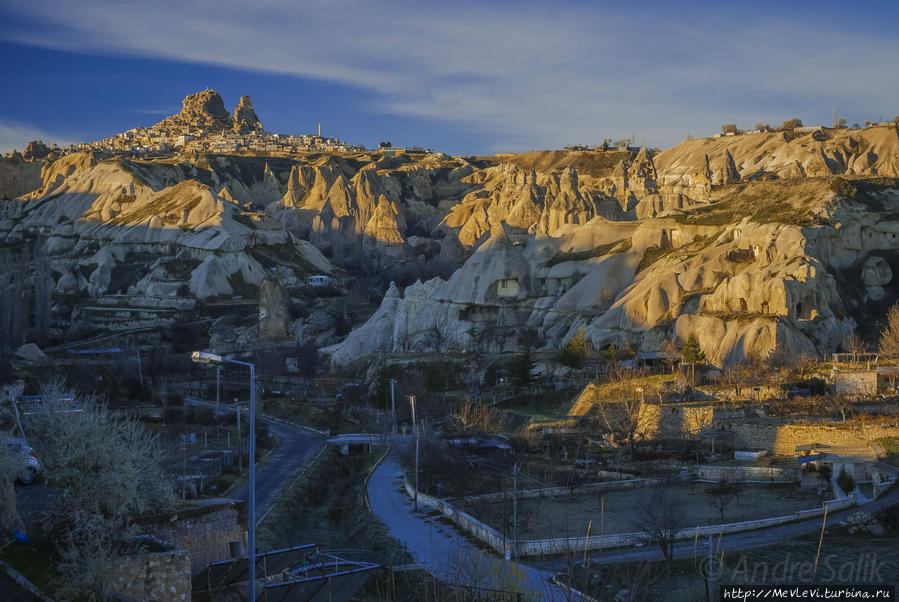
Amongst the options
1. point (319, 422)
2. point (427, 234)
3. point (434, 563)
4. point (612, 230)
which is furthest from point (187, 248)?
point (434, 563)

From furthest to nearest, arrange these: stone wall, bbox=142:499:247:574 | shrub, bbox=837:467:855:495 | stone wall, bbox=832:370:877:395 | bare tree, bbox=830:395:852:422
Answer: stone wall, bbox=832:370:877:395 → bare tree, bbox=830:395:852:422 → shrub, bbox=837:467:855:495 → stone wall, bbox=142:499:247:574

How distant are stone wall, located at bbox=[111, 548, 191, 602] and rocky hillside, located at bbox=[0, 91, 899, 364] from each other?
41394 mm

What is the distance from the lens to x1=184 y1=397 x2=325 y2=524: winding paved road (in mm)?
36094

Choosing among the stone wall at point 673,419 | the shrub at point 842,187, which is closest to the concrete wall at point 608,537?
the stone wall at point 673,419

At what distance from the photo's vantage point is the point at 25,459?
23922mm

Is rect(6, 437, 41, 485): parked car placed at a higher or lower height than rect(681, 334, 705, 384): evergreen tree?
lower

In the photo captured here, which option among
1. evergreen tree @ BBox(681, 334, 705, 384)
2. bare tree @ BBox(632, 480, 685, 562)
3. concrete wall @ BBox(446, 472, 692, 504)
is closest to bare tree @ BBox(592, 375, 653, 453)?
evergreen tree @ BBox(681, 334, 705, 384)

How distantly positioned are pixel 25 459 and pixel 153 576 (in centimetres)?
736

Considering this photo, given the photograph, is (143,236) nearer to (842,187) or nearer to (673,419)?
(842,187)

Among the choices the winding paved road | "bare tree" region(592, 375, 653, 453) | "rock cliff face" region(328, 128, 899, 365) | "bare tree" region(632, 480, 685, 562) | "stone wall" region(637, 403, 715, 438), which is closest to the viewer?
"bare tree" region(632, 480, 685, 562)

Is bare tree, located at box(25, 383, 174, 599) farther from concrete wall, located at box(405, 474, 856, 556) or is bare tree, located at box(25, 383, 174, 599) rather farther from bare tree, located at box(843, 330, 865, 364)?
bare tree, located at box(843, 330, 865, 364)

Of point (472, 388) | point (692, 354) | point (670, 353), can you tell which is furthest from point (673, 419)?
point (472, 388)

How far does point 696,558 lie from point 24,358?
63368 mm

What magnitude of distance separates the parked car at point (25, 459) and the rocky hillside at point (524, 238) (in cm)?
3894
